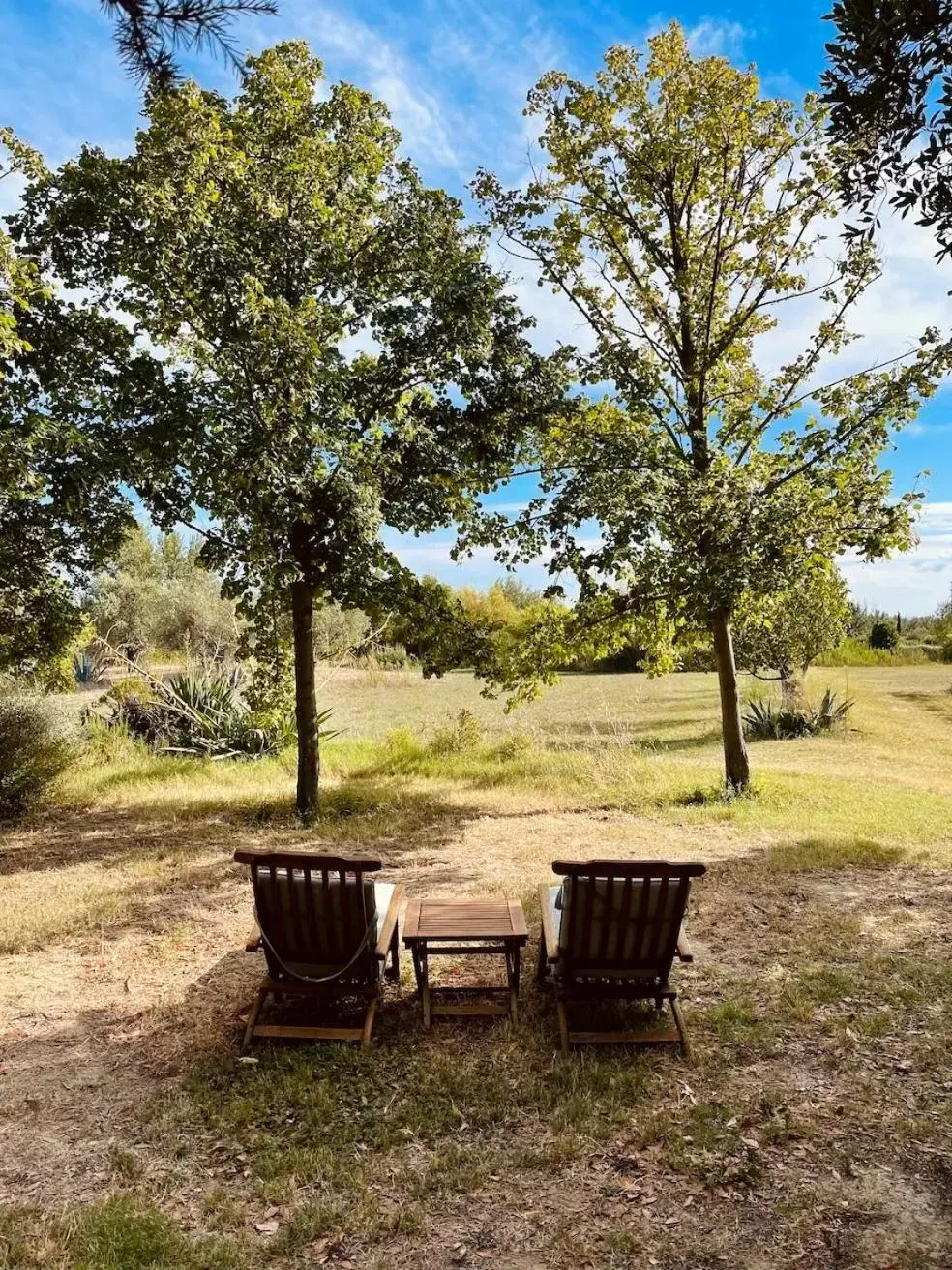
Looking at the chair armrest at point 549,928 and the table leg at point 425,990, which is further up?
the chair armrest at point 549,928

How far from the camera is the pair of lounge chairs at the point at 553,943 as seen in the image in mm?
4746

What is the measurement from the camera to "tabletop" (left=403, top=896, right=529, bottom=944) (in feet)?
16.9

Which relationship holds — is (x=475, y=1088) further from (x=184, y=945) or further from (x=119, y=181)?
(x=119, y=181)

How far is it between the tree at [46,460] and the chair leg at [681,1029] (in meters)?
7.00

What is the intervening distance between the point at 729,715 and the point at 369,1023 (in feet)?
29.0

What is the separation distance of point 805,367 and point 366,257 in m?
6.44

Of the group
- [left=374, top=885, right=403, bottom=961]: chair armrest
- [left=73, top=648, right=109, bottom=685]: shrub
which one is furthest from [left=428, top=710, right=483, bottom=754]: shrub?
[left=374, top=885, right=403, bottom=961]: chair armrest

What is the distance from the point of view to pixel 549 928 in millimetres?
5414

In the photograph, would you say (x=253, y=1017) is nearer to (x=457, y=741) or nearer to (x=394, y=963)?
(x=394, y=963)

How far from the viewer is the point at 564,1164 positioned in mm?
3777

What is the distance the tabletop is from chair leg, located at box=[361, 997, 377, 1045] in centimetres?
42

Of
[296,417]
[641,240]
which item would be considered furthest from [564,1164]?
[641,240]

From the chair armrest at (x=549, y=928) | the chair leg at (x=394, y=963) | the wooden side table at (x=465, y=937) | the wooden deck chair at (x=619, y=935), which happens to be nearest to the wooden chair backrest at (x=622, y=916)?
the wooden deck chair at (x=619, y=935)

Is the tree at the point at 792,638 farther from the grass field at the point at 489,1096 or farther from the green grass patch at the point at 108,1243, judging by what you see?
the green grass patch at the point at 108,1243
